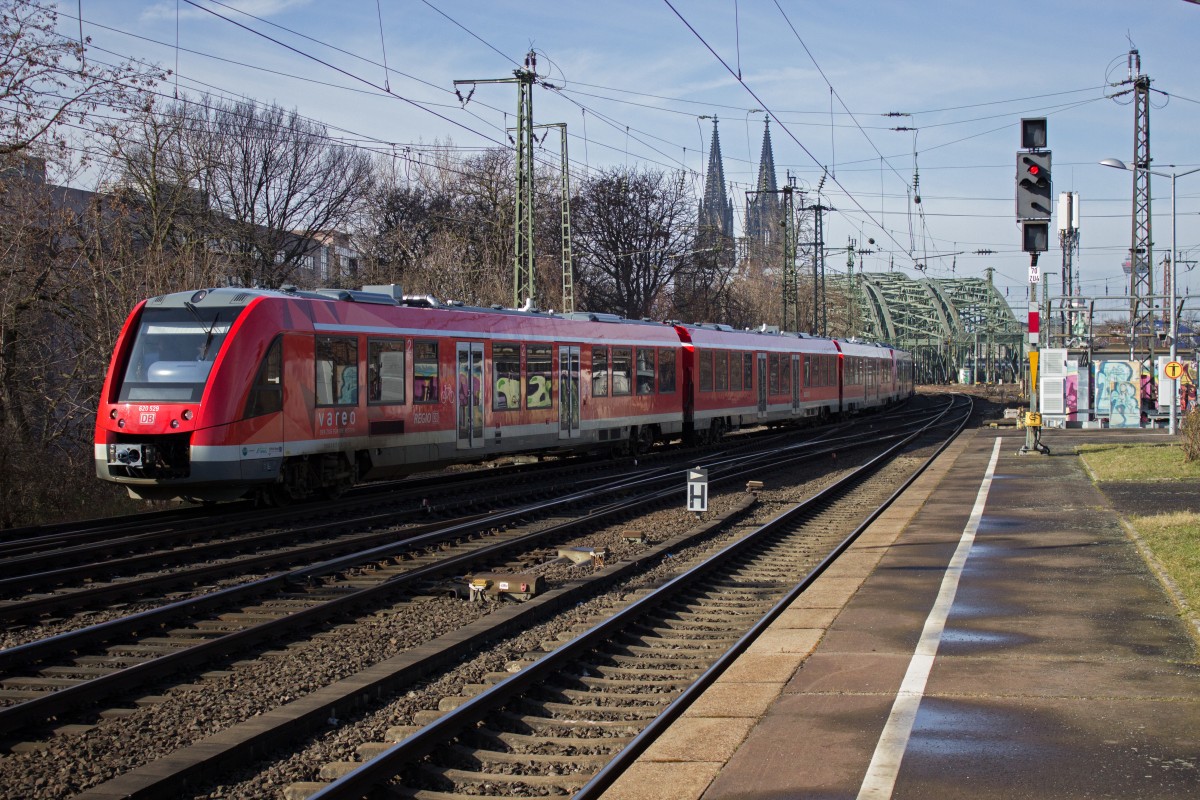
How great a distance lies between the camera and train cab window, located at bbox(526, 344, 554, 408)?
861 inches

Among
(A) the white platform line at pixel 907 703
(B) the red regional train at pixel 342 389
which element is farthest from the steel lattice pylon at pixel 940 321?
(A) the white platform line at pixel 907 703

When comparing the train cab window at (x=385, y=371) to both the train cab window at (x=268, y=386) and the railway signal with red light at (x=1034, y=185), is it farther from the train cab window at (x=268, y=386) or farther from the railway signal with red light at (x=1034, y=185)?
the railway signal with red light at (x=1034, y=185)

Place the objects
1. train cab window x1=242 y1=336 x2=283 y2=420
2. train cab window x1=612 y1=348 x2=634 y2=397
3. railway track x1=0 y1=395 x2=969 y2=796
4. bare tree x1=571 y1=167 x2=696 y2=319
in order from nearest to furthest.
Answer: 1. railway track x1=0 y1=395 x2=969 y2=796
2. train cab window x1=242 y1=336 x2=283 y2=420
3. train cab window x1=612 y1=348 x2=634 y2=397
4. bare tree x1=571 y1=167 x2=696 y2=319

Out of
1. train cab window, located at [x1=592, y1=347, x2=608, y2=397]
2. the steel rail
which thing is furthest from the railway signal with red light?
train cab window, located at [x1=592, y1=347, x2=608, y2=397]

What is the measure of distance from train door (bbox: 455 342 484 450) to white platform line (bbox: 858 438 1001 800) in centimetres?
982

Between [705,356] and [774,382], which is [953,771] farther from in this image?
[774,382]

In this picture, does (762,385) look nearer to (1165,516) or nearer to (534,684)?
(1165,516)

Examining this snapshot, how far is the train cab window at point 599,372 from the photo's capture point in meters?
24.3

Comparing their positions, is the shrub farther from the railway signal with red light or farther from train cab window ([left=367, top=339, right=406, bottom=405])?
train cab window ([left=367, top=339, right=406, bottom=405])

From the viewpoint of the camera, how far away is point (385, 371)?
17.5 m

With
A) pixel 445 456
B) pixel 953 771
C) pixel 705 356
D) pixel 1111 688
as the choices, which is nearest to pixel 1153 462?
pixel 705 356

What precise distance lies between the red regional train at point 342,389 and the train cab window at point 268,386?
2cm

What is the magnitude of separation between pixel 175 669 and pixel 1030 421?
22.4 meters

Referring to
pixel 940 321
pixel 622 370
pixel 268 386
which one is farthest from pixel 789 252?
pixel 940 321
